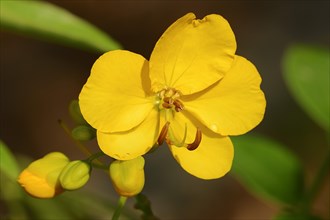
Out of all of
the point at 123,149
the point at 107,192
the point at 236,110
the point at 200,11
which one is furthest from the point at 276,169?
the point at 200,11

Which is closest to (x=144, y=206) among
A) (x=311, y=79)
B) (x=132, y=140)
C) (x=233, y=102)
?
(x=132, y=140)

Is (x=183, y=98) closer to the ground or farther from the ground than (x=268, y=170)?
farther from the ground

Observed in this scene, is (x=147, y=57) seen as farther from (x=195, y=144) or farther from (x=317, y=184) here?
(x=195, y=144)

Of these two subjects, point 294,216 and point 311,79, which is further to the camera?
point 311,79

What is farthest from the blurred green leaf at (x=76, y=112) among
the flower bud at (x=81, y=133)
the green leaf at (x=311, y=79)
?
the green leaf at (x=311, y=79)

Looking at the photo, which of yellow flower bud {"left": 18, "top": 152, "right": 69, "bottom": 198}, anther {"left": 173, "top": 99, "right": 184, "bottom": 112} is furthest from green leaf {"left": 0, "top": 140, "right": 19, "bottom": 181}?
anther {"left": 173, "top": 99, "right": 184, "bottom": 112}

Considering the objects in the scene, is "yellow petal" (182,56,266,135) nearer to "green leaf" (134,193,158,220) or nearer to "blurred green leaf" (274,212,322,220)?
"green leaf" (134,193,158,220)
